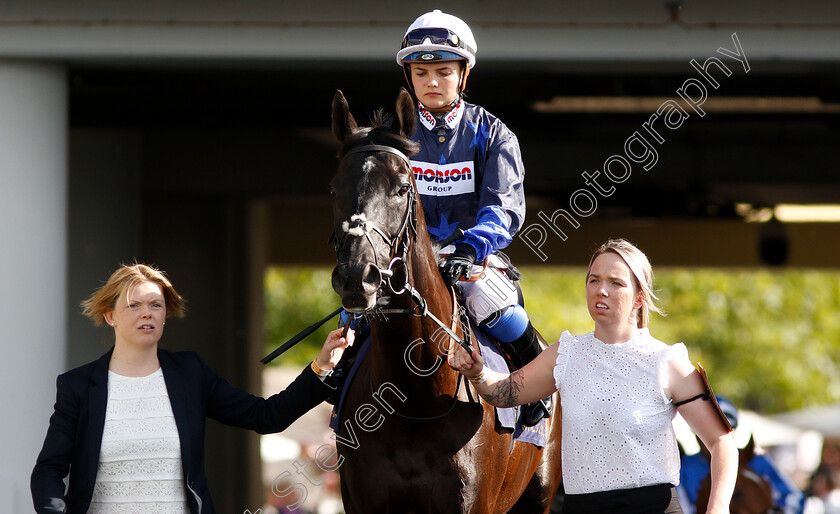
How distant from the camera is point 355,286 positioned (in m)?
3.08

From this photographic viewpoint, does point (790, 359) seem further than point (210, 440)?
Yes

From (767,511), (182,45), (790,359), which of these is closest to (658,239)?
(767,511)

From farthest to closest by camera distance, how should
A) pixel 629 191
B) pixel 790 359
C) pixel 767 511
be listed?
pixel 790 359 → pixel 629 191 → pixel 767 511

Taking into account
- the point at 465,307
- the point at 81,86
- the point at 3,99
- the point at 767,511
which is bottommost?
the point at 767,511

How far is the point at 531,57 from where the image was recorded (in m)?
6.02

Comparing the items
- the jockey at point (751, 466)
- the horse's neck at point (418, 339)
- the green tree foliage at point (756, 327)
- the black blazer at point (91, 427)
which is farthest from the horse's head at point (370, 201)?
the green tree foliage at point (756, 327)

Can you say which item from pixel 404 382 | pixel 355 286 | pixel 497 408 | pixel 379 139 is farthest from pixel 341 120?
pixel 497 408

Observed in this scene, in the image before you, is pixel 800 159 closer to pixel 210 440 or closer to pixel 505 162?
pixel 210 440

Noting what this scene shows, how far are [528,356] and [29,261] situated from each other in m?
3.24

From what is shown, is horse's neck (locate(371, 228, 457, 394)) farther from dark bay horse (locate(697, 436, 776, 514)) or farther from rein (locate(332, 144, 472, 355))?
dark bay horse (locate(697, 436, 776, 514))

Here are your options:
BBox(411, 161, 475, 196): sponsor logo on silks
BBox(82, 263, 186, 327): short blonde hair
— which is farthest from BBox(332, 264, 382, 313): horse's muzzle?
BBox(411, 161, 475, 196): sponsor logo on silks

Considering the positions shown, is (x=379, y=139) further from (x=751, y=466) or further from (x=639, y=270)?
(x=751, y=466)

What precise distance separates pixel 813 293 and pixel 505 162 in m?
24.5

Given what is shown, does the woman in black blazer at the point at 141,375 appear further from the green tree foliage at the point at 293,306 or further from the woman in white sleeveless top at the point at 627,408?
the green tree foliage at the point at 293,306
